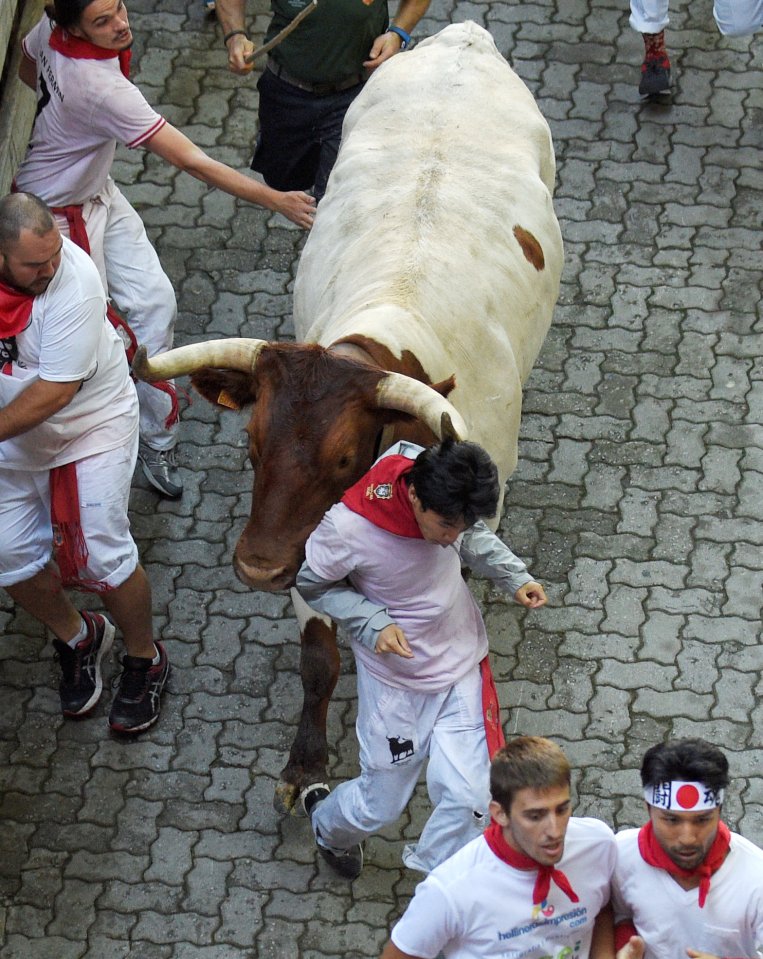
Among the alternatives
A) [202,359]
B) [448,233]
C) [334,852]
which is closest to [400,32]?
[448,233]

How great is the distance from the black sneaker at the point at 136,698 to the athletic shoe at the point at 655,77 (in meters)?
5.05

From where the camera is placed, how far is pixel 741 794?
577cm

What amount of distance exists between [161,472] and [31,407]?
182 centimetres

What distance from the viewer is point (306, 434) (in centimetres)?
481

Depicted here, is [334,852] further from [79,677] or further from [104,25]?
[104,25]

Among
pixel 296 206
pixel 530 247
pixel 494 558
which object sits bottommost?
pixel 494 558

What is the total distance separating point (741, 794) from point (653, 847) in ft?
7.18

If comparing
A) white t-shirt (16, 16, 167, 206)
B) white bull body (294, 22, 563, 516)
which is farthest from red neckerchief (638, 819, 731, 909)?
white t-shirt (16, 16, 167, 206)

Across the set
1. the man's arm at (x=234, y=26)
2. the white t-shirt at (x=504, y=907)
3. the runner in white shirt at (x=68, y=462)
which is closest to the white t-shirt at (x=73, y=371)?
the runner in white shirt at (x=68, y=462)

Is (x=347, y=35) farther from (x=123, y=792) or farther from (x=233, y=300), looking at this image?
(x=123, y=792)

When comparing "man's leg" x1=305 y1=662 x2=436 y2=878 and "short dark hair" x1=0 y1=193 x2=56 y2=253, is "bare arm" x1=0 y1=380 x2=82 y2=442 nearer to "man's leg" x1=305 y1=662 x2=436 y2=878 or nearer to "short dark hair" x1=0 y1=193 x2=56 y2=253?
"short dark hair" x1=0 y1=193 x2=56 y2=253

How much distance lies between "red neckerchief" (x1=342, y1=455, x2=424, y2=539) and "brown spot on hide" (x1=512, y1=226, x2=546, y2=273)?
6.42 ft

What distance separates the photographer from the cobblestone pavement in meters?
5.60

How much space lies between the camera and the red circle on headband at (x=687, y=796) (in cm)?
357
